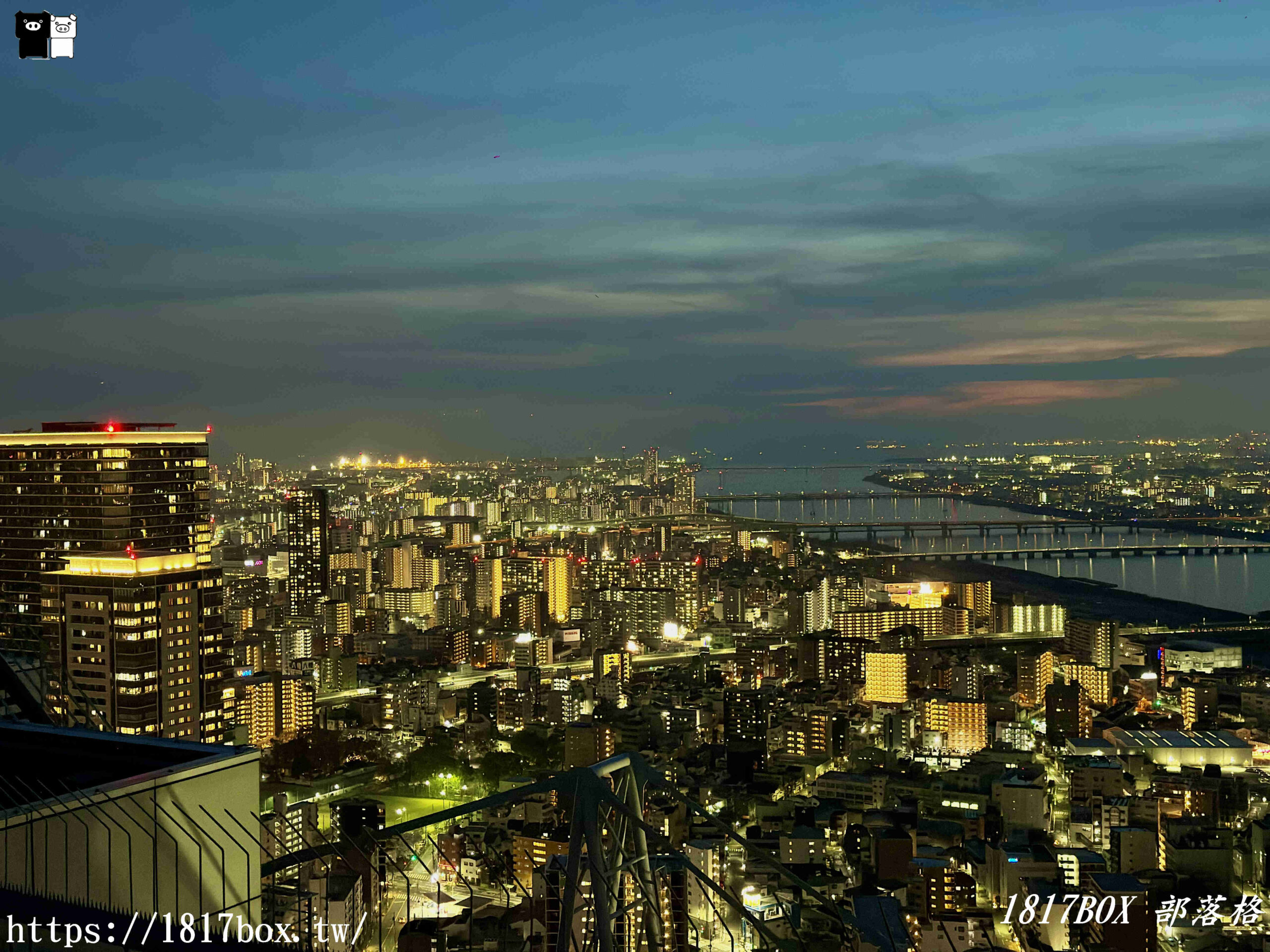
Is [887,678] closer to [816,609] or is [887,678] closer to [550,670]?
[550,670]

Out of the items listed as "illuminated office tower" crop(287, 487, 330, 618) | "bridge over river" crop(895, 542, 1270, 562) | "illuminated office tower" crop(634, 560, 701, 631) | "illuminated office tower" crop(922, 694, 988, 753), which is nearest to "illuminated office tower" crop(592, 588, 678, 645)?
"illuminated office tower" crop(634, 560, 701, 631)

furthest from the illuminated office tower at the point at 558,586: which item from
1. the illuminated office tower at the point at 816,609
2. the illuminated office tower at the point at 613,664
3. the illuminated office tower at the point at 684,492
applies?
the illuminated office tower at the point at 684,492

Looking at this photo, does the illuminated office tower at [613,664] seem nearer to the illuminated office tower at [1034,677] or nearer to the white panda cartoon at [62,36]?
the illuminated office tower at [1034,677]

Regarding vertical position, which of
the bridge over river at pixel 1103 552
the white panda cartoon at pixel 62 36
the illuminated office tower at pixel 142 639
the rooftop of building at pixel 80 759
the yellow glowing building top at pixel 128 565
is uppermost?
the white panda cartoon at pixel 62 36

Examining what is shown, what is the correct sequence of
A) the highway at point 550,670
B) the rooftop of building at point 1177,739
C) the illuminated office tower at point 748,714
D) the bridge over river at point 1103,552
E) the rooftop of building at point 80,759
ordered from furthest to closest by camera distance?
1. the bridge over river at point 1103,552
2. the highway at point 550,670
3. the illuminated office tower at point 748,714
4. the rooftop of building at point 1177,739
5. the rooftop of building at point 80,759

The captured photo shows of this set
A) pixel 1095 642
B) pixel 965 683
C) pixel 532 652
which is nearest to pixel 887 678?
pixel 965 683

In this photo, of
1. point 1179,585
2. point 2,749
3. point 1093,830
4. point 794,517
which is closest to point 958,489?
point 794,517

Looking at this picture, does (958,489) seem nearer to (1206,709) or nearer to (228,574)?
(228,574)
